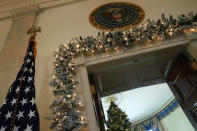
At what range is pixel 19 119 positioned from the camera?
1714 millimetres

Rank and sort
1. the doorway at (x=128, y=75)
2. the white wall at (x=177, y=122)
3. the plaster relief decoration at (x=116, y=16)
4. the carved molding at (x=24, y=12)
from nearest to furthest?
the doorway at (x=128, y=75) < the plaster relief decoration at (x=116, y=16) < the carved molding at (x=24, y=12) < the white wall at (x=177, y=122)

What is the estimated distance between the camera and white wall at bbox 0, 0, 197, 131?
8.75 ft

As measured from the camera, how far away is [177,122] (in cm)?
740

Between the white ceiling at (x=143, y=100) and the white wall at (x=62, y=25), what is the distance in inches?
177

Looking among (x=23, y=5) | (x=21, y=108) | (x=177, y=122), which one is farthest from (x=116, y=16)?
(x=177, y=122)

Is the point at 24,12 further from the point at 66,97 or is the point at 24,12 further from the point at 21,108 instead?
the point at 21,108

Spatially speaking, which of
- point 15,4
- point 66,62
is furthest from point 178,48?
point 15,4

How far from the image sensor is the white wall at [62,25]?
2.67 metres

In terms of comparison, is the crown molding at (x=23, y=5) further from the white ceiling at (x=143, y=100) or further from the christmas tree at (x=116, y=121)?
the white ceiling at (x=143, y=100)

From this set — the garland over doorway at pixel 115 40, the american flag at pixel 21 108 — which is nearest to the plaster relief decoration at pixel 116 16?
the garland over doorway at pixel 115 40

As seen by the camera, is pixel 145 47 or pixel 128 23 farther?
pixel 128 23

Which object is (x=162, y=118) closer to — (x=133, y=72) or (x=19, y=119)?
(x=133, y=72)

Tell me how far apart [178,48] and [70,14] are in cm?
241

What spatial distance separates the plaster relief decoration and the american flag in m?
1.82
